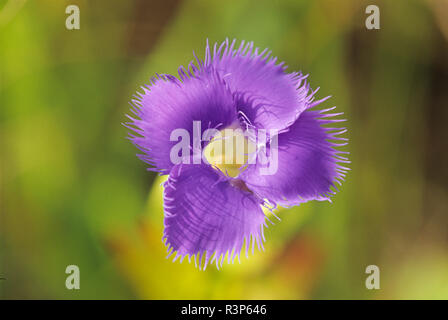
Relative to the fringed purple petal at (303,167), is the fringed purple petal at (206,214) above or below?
below

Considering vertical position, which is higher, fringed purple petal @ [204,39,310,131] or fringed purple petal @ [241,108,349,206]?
fringed purple petal @ [204,39,310,131]

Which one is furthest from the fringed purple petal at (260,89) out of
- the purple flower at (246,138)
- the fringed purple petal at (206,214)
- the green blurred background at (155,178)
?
the green blurred background at (155,178)

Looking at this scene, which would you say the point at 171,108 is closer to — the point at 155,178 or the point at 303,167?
the point at 303,167

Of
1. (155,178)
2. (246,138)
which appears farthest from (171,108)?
(155,178)

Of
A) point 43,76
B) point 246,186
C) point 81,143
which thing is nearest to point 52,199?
point 81,143

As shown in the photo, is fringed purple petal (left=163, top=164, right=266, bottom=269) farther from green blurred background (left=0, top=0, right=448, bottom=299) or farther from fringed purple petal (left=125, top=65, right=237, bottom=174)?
green blurred background (left=0, top=0, right=448, bottom=299)

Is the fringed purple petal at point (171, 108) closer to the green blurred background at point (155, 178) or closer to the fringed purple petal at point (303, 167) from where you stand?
the fringed purple petal at point (303, 167)

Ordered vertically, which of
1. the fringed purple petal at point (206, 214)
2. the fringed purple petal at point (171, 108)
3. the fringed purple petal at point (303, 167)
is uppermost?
the fringed purple petal at point (171, 108)

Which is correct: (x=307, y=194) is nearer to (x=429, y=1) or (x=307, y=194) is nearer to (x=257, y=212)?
(x=257, y=212)

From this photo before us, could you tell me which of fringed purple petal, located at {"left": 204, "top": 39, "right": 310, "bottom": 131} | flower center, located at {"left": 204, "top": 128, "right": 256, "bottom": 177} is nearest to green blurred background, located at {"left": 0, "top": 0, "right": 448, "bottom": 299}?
flower center, located at {"left": 204, "top": 128, "right": 256, "bottom": 177}
